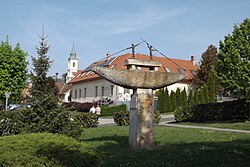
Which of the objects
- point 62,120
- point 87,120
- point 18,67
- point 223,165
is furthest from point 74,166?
point 18,67

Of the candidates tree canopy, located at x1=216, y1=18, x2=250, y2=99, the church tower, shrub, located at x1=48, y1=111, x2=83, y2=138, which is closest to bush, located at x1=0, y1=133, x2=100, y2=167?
shrub, located at x1=48, y1=111, x2=83, y2=138

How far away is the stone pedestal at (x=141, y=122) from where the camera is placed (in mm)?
10008

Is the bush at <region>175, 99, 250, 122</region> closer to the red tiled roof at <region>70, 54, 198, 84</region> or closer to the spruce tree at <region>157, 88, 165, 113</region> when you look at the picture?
the spruce tree at <region>157, 88, 165, 113</region>

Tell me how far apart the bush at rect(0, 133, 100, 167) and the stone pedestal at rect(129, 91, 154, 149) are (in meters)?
1.93

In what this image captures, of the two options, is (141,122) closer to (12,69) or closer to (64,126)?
(64,126)

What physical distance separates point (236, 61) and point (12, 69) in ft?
82.2

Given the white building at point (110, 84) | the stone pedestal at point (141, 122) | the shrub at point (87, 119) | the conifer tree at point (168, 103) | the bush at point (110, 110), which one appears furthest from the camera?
the white building at point (110, 84)

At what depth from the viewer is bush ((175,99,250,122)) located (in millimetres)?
22788

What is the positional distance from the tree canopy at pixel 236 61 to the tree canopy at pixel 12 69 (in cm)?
2330

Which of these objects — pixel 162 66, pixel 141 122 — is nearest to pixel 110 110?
pixel 162 66

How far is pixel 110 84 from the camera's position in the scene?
5288cm

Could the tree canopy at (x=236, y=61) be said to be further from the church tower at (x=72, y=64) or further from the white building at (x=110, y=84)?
the church tower at (x=72, y=64)

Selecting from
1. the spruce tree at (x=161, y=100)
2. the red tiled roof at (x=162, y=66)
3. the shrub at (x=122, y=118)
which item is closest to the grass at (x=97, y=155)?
the shrub at (x=122, y=118)

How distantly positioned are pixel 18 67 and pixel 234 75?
24.8m
